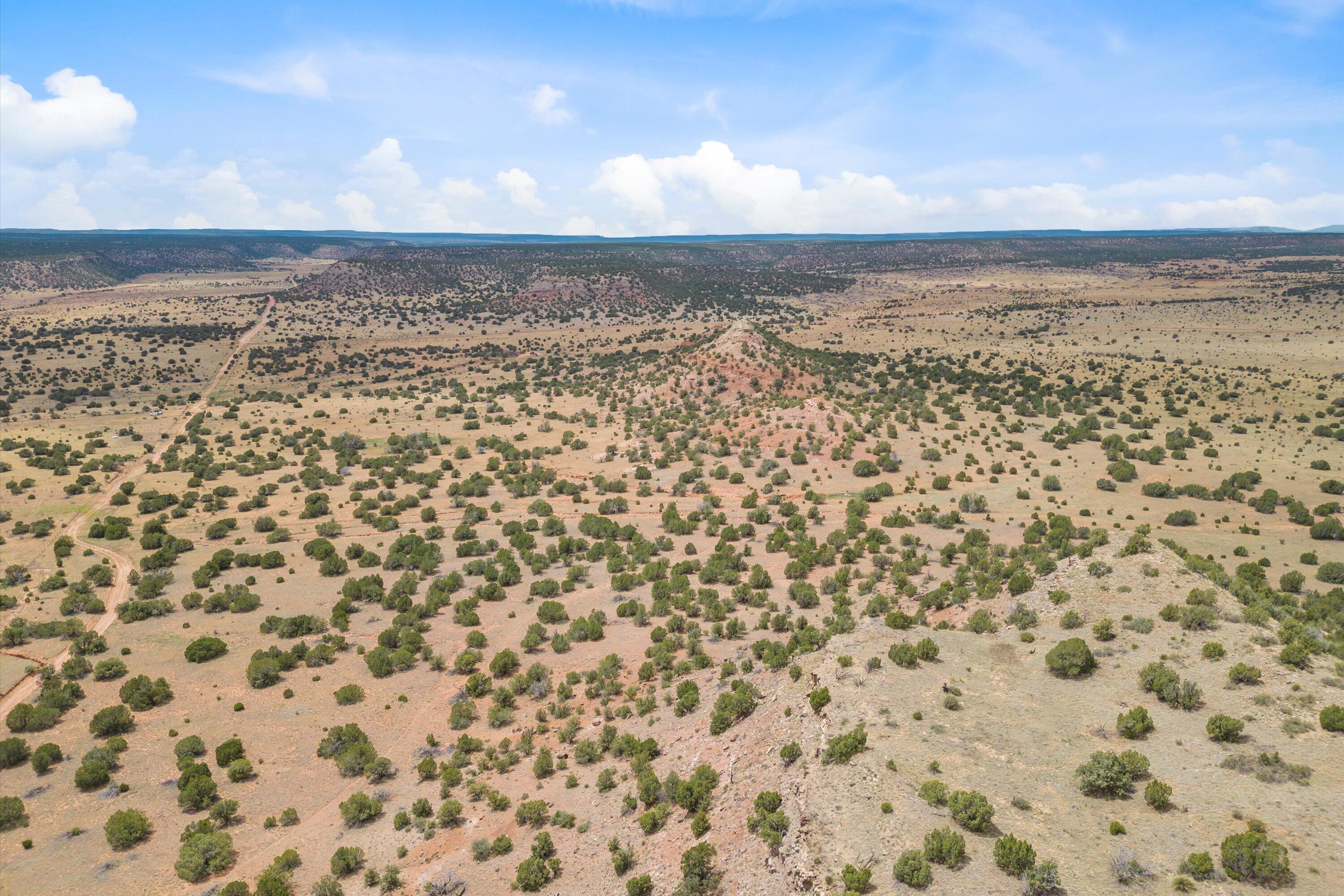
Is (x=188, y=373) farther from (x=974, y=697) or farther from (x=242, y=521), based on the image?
(x=974, y=697)

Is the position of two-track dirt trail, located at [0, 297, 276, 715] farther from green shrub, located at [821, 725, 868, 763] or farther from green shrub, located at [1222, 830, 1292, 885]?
green shrub, located at [1222, 830, 1292, 885]

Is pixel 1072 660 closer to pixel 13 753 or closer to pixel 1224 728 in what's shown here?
pixel 1224 728

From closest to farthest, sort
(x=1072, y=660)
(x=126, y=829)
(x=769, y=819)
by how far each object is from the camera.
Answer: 1. (x=769, y=819)
2. (x=126, y=829)
3. (x=1072, y=660)

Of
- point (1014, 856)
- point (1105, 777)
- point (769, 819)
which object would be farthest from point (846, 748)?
point (1105, 777)

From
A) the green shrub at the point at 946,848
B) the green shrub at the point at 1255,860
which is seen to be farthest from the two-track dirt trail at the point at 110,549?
the green shrub at the point at 1255,860

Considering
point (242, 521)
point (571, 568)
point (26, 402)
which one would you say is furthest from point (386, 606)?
point (26, 402)

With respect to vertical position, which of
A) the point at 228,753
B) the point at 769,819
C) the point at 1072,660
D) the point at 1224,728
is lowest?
the point at 228,753

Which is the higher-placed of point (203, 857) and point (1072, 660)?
point (1072, 660)

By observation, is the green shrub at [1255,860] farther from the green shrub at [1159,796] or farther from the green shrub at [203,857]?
the green shrub at [203,857]

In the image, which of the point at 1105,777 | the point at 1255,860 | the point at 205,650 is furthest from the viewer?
the point at 205,650
